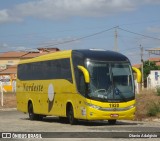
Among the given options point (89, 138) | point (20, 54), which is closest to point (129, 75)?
point (89, 138)

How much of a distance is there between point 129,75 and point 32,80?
8.10 metres

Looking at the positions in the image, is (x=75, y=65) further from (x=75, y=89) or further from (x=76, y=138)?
(x=76, y=138)

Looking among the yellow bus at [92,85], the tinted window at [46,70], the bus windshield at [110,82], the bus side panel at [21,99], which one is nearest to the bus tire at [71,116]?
the yellow bus at [92,85]

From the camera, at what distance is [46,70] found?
90.2 feet

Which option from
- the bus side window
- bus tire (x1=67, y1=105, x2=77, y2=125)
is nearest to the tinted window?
the bus side window

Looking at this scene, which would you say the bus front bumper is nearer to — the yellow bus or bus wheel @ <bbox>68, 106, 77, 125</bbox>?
the yellow bus

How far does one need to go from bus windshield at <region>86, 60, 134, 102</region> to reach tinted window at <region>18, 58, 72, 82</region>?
1.76 metres

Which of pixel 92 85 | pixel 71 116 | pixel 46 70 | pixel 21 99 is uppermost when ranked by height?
pixel 46 70

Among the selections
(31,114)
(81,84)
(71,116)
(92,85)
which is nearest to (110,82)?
(92,85)

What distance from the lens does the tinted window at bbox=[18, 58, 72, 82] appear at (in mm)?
24703

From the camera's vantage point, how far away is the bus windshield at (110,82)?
22578 millimetres

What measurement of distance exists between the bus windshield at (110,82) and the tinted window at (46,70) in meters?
1.76

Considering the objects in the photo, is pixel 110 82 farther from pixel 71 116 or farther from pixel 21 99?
pixel 21 99

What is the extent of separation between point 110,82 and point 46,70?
19.0 ft
